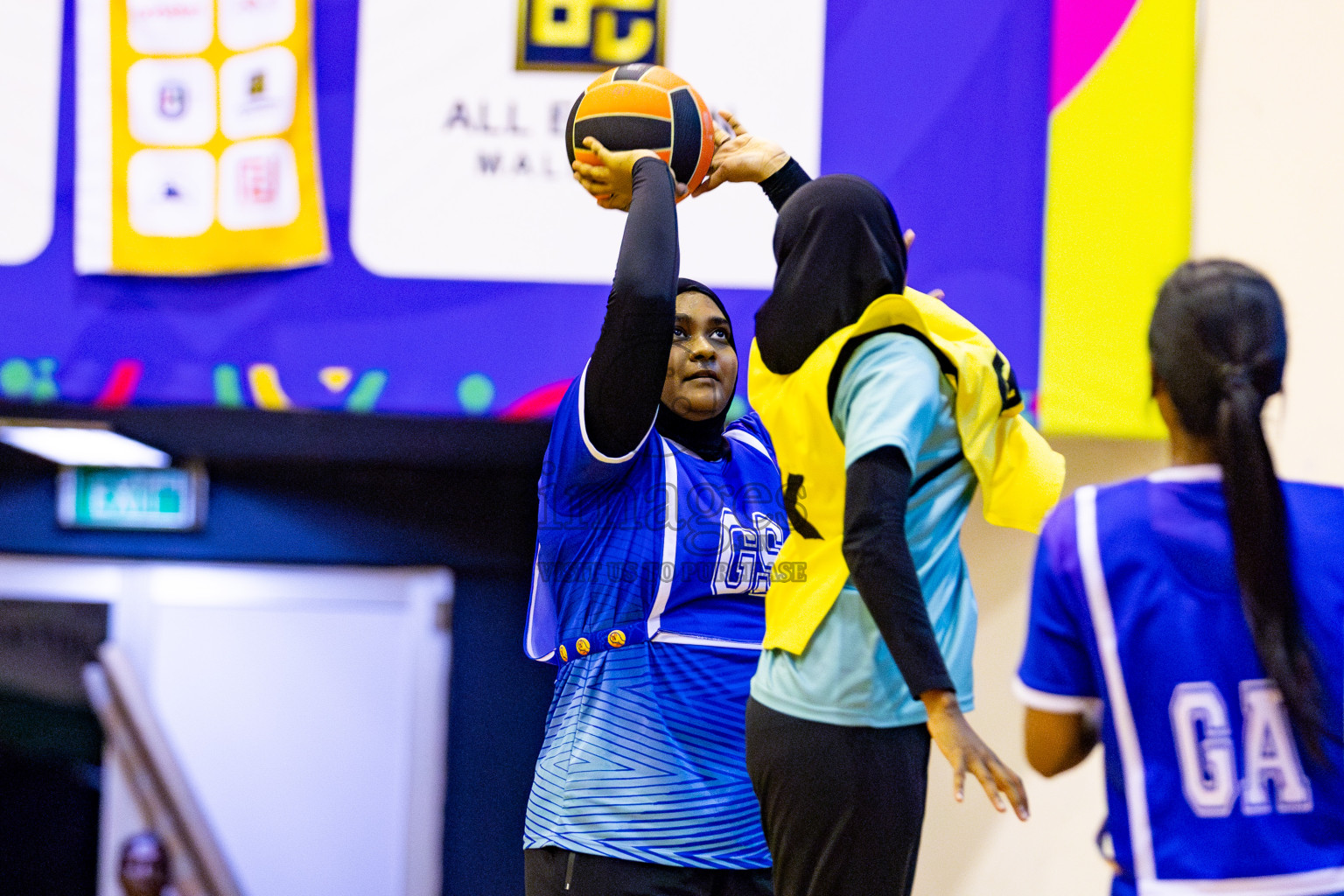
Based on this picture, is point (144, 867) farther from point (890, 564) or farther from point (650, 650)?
point (890, 564)

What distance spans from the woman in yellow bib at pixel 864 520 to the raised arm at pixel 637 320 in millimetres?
233

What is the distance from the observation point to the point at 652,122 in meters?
2.06

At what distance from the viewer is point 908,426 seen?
4.38 feet

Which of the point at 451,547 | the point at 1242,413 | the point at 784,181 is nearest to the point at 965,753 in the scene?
the point at 1242,413

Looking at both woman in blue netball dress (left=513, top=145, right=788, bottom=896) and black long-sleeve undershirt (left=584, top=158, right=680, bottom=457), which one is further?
woman in blue netball dress (left=513, top=145, right=788, bottom=896)

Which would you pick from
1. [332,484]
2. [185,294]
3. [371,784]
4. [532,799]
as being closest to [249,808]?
[371,784]

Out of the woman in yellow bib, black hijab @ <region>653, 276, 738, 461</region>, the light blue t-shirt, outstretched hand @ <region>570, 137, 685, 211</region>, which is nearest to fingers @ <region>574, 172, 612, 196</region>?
outstretched hand @ <region>570, 137, 685, 211</region>

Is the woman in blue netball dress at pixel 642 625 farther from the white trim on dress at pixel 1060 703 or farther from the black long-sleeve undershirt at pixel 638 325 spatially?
the white trim on dress at pixel 1060 703

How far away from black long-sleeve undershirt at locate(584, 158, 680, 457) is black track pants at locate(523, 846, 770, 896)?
68cm

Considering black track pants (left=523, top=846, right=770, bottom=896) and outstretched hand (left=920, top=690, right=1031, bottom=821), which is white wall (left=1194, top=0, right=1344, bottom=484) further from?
outstretched hand (left=920, top=690, right=1031, bottom=821)

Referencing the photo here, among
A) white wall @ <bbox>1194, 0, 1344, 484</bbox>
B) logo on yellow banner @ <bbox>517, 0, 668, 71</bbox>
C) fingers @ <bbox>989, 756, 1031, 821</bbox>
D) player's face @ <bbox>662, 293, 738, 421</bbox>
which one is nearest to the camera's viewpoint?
fingers @ <bbox>989, 756, 1031, 821</bbox>

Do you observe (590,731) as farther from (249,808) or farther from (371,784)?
(249,808)

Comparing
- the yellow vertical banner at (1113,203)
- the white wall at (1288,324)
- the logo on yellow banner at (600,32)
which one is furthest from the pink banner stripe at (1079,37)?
the logo on yellow banner at (600,32)

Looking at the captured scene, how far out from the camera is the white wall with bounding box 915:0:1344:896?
259 cm
